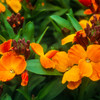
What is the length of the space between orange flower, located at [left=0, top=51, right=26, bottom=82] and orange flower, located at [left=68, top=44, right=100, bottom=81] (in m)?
0.26

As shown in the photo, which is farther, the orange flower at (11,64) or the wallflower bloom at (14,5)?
the wallflower bloom at (14,5)

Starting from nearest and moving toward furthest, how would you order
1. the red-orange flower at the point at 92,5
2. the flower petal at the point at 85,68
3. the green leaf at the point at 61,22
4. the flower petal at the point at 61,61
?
the flower petal at the point at 85,68 → the flower petal at the point at 61,61 → the green leaf at the point at 61,22 → the red-orange flower at the point at 92,5

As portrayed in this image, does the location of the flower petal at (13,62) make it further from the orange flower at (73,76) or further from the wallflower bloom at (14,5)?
the wallflower bloom at (14,5)

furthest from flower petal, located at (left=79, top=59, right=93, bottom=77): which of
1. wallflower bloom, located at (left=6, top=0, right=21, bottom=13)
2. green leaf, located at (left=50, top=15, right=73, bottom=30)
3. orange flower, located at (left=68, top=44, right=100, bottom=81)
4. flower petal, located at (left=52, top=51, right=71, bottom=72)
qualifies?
wallflower bloom, located at (left=6, top=0, right=21, bottom=13)

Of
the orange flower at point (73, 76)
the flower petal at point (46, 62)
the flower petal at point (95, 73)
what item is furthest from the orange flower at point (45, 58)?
the flower petal at point (95, 73)

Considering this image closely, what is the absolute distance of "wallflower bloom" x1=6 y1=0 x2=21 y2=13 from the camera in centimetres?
170

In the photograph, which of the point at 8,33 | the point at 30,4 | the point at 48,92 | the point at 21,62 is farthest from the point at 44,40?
the point at 21,62

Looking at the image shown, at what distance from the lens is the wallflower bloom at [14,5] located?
170cm

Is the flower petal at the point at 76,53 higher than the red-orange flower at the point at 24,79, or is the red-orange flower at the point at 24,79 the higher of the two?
the red-orange flower at the point at 24,79

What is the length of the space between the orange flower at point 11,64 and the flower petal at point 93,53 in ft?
1.13

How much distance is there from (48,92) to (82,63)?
0.33 metres

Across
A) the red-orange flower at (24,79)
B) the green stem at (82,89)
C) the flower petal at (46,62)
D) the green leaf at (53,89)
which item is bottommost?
the green stem at (82,89)

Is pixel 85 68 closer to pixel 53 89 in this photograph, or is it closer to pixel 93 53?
pixel 93 53

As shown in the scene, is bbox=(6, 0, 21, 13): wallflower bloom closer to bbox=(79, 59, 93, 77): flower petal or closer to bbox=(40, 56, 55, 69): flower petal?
bbox=(40, 56, 55, 69): flower petal
